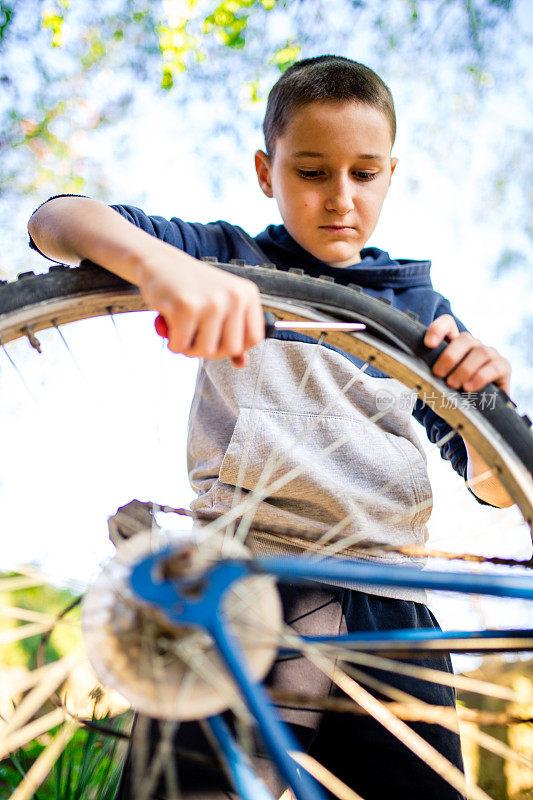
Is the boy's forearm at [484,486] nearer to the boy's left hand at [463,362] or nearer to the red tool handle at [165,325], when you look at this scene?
the boy's left hand at [463,362]

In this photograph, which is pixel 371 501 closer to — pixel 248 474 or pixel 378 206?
pixel 248 474

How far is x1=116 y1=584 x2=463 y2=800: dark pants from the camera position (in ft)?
1.77

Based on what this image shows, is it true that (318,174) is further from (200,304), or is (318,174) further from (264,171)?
(200,304)

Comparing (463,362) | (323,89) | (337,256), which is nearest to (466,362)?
(463,362)

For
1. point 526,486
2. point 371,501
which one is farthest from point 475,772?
point 526,486

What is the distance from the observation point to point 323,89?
0.70 metres

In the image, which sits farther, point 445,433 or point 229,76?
point 229,76

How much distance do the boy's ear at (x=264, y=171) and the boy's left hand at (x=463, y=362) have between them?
382 mm

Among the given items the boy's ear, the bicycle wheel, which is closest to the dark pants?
the bicycle wheel

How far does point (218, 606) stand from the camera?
31 centimetres

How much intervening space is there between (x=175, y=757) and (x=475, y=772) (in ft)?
3.00

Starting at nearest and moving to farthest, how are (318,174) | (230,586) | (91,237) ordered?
(230,586)
(91,237)
(318,174)

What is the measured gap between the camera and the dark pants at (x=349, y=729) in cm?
54

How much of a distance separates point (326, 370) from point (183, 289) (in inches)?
12.6
